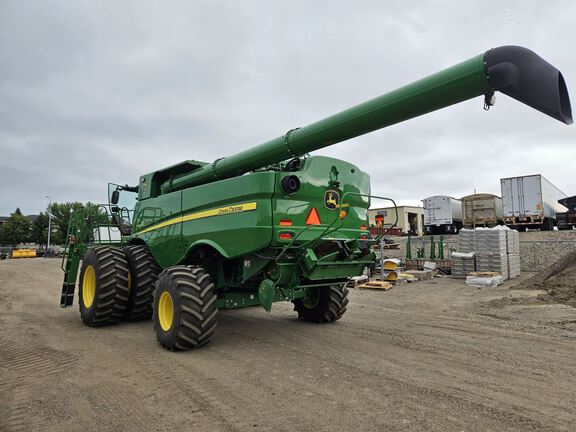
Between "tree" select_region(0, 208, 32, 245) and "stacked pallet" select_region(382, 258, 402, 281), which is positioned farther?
"tree" select_region(0, 208, 32, 245)

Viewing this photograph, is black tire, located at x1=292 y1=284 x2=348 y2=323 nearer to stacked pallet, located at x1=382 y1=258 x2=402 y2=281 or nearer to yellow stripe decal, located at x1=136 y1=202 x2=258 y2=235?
yellow stripe decal, located at x1=136 y1=202 x2=258 y2=235

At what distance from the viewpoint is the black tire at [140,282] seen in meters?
7.37

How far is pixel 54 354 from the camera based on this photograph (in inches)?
214

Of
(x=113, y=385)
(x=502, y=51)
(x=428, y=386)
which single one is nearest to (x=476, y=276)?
(x=428, y=386)

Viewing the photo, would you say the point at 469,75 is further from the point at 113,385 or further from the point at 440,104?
the point at 113,385

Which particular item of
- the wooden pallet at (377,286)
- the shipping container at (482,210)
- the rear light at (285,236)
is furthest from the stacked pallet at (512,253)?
the rear light at (285,236)

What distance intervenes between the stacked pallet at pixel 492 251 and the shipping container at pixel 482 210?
1251 cm

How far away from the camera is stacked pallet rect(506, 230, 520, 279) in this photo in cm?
1548

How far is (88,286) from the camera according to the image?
788cm

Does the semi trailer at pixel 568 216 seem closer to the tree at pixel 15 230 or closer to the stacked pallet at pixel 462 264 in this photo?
→ the stacked pallet at pixel 462 264

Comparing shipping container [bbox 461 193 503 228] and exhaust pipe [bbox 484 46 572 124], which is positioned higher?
shipping container [bbox 461 193 503 228]

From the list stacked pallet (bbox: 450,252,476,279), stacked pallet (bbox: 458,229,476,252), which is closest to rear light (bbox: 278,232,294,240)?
stacked pallet (bbox: 450,252,476,279)

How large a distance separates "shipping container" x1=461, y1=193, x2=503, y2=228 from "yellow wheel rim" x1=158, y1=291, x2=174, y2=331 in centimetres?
2551

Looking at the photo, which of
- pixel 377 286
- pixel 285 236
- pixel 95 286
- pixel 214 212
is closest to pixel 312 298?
pixel 285 236
